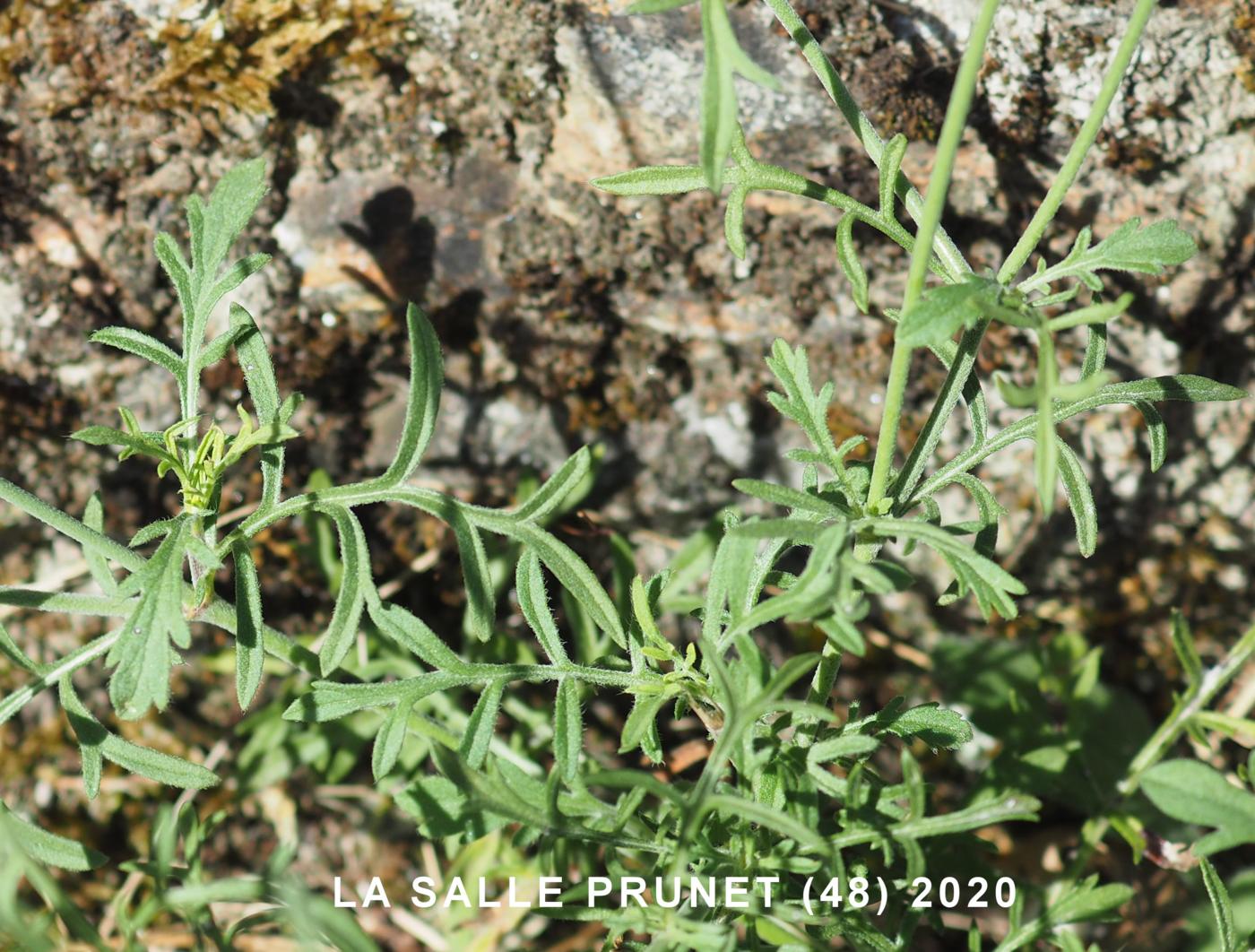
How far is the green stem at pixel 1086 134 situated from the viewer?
1.07 metres

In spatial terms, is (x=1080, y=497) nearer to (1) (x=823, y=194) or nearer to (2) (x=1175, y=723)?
(1) (x=823, y=194)

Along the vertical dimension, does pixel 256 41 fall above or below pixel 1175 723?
above

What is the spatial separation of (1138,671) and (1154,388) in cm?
168

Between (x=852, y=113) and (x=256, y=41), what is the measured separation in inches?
56.9

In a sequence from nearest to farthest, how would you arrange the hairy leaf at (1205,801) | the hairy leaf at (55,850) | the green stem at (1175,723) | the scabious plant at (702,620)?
1. the scabious plant at (702,620)
2. the hairy leaf at (1205,801)
3. the hairy leaf at (55,850)
4. the green stem at (1175,723)

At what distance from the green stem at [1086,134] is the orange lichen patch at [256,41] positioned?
5.21 ft

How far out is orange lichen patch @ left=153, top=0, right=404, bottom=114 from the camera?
225cm

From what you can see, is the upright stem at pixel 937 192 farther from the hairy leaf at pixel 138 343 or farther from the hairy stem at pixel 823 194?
the hairy leaf at pixel 138 343

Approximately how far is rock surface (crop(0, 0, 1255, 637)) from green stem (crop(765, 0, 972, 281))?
69cm

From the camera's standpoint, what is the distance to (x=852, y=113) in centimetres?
146

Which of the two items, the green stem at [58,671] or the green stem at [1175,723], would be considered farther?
the green stem at [1175,723]

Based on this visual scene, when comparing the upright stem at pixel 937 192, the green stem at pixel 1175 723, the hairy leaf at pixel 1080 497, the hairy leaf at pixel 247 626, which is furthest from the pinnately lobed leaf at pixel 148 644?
the green stem at pixel 1175 723

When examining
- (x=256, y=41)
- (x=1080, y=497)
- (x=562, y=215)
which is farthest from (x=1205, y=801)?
(x=256, y=41)

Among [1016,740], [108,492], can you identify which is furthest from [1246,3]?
[108,492]
